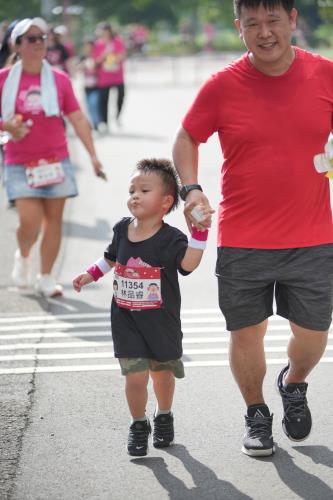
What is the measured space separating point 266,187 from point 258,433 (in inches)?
41.9

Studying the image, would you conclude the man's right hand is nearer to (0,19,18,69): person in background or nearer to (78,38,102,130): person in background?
(0,19,18,69): person in background

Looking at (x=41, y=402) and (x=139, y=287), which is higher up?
(x=139, y=287)

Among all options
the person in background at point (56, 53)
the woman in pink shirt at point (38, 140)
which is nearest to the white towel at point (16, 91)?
the woman in pink shirt at point (38, 140)

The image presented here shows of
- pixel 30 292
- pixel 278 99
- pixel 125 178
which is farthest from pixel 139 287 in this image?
pixel 125 178

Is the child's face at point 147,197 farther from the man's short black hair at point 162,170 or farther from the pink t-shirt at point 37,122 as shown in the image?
the pink t-shirt at point 37,122

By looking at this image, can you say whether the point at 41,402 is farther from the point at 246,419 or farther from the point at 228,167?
the point at 228,167

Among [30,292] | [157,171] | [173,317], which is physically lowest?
[30,292]

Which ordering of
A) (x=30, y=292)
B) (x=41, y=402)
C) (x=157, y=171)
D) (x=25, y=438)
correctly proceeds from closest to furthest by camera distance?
(x=157, y=171), (x=25, y=438), (x=41, y=402), (x=30, y=292)

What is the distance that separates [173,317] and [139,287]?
20 centimetres

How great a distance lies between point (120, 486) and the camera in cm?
497

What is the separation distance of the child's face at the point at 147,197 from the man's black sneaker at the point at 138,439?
0.89 m

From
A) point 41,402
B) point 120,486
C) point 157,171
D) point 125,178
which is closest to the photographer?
point 120,486

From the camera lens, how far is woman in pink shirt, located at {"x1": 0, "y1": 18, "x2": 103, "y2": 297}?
28.9 feet

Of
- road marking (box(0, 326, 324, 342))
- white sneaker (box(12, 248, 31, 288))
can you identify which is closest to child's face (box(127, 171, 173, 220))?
road marking (box(0, 326, 324, 342))
